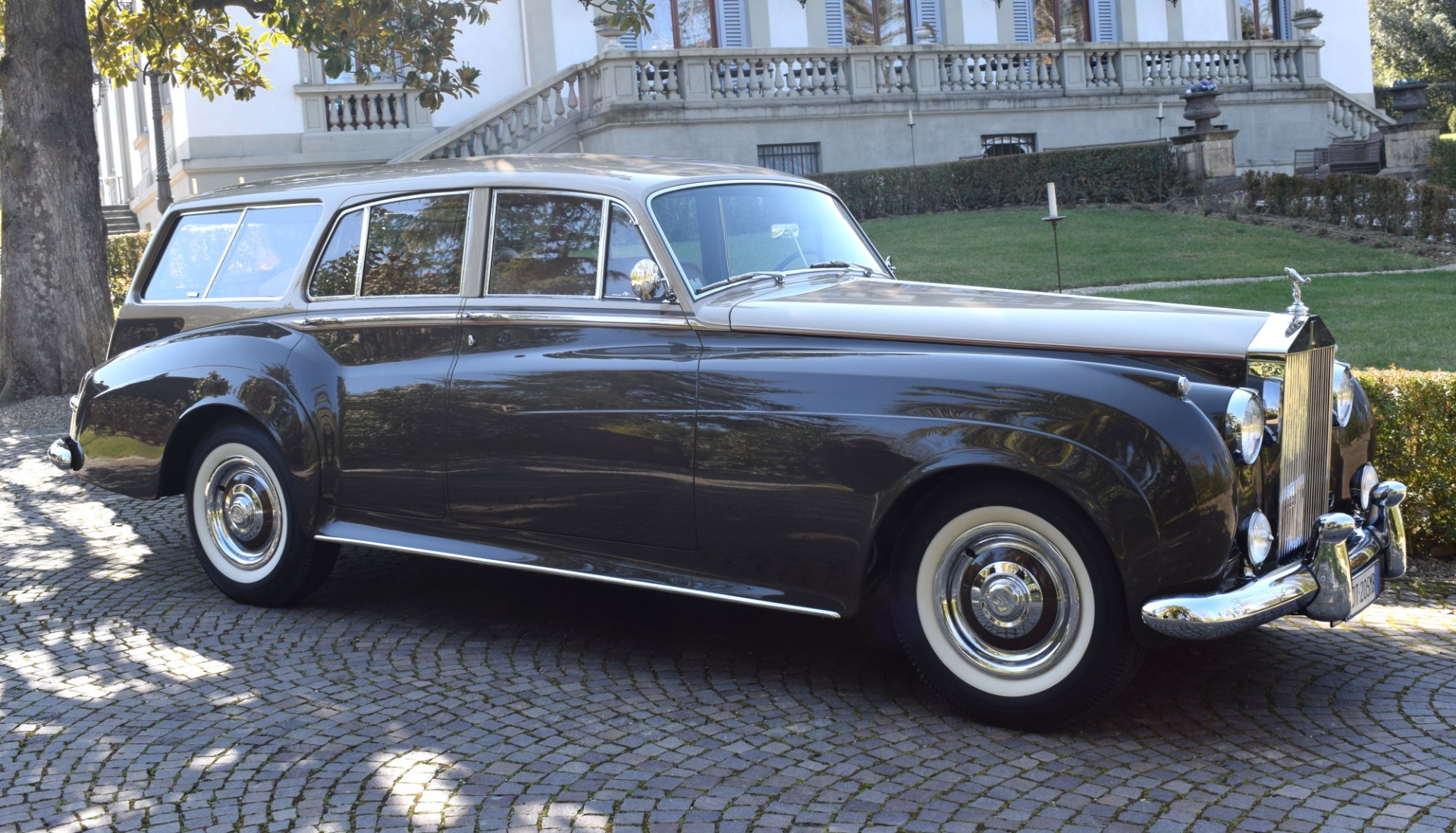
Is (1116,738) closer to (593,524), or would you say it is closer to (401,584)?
(593,524)

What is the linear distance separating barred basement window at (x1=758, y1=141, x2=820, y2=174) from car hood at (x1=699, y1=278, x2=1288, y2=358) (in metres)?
20.6

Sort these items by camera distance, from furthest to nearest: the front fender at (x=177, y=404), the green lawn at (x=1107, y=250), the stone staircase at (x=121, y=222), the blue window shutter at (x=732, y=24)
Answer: the stone staircase at (x=121, y=222)
the blue window shutter at (x=732, y=24)
the green lawn at (x=1107, y=250)
the front fender at (x=177, y=404)

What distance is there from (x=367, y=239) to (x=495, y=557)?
1.55 metres

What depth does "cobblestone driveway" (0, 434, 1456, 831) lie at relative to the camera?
382 cm

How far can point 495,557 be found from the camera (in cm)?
531

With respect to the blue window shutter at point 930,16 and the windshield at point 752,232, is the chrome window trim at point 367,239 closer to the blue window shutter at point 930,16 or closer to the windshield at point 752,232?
the windshield at point 752,232

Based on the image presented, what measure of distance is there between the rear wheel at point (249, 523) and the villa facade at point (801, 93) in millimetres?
17172

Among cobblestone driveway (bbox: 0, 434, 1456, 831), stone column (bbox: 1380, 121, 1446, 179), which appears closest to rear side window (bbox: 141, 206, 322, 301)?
cobblestone driveway (bbox: 0, 434, 1456, 831)

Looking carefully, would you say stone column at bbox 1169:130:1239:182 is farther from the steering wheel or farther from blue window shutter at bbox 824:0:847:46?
the steering wheel

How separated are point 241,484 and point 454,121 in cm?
2076

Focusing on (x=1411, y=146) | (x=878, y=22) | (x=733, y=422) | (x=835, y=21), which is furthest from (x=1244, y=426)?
(x=878, y=22)

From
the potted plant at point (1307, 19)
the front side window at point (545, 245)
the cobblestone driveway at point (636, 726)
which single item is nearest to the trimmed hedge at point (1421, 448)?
the cobblestone driveway at point (636, 726)

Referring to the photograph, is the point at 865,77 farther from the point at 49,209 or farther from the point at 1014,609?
the point at 1014,609

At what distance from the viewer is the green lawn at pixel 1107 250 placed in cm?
1660
